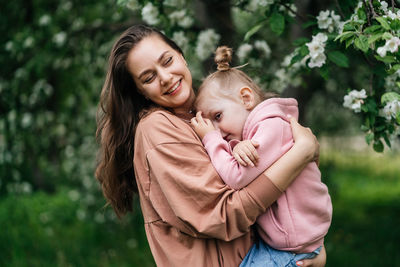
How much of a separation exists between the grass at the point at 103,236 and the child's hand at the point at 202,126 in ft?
8.61

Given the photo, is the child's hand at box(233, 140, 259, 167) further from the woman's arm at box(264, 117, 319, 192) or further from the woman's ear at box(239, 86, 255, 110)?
the woman's ear at box(239, 86, 255, 110)

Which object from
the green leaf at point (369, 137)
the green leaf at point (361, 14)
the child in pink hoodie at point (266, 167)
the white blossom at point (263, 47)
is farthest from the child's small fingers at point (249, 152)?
the white blossom at point (263, 47)

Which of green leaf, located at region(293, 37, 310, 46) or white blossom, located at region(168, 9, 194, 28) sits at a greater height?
green leaf, located at region(293, 37, 310, 46)

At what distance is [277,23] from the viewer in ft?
7.14

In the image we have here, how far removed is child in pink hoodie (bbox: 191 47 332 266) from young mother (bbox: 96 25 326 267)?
0.04 meters

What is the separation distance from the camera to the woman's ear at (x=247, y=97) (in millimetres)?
1882

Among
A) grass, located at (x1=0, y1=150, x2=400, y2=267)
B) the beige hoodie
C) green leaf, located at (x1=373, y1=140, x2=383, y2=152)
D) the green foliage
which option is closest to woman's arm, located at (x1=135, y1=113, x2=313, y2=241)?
the beige hoodie

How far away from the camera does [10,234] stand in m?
4.41

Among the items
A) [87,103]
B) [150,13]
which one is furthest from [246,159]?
[87,103]

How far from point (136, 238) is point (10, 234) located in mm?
1235

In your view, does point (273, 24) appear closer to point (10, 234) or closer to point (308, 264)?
point (308, 264)

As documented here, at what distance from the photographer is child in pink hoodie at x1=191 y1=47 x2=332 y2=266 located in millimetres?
1604

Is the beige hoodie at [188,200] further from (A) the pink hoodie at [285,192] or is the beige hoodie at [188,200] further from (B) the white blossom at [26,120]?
(B) the white blossom at [26,120]

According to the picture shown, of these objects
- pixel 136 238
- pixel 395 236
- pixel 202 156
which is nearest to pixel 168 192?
pixel 202 156
